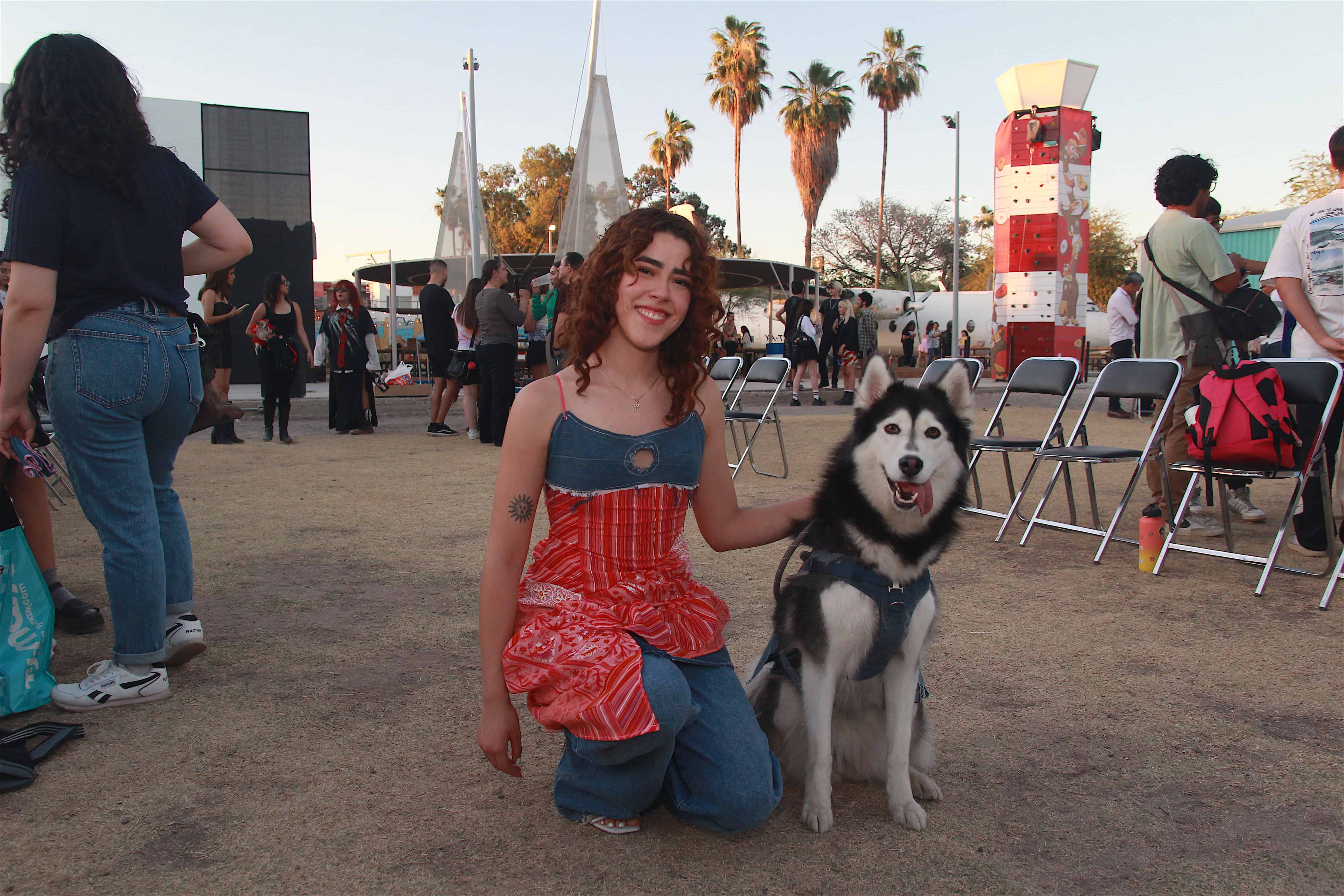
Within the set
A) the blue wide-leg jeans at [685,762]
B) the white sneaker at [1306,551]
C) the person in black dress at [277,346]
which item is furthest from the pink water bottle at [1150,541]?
the person in black dress at [277,346]

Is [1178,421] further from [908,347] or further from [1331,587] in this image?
[908,347]

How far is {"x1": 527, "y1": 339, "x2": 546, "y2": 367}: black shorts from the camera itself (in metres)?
10.0

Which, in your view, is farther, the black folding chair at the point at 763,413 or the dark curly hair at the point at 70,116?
the black folding chair at the point at 763,413

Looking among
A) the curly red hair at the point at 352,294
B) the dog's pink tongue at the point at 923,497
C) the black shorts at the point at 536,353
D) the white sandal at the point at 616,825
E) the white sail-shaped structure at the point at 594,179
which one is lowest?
the white sandal at the point at 616,825

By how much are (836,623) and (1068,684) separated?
4.84 feet

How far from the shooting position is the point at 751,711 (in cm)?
214

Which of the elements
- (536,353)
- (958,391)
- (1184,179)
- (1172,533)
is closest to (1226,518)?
(1172,533)

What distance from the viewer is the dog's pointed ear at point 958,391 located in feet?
7.76

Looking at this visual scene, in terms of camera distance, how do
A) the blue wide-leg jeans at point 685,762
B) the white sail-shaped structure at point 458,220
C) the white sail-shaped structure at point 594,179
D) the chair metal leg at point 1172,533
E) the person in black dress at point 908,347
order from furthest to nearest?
the person in black dress at point 908,347 → the white sail-shaped structure at point 458,220 → the white sail-shaped structure at point 594,179 → the chair metal leg at point 1172,533 → the blue wide-leg jeans at point 685,762

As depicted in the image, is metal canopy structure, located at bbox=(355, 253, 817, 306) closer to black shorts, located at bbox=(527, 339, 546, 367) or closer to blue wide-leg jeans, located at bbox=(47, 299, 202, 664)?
black shorts, located at bbox=(527, 339, 546, 367)

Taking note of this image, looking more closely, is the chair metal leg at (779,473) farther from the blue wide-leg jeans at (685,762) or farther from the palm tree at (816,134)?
the palm tree at (816,134)

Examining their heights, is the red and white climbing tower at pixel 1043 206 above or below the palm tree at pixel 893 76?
below

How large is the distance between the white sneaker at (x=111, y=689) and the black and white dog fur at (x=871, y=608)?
1.99 meters

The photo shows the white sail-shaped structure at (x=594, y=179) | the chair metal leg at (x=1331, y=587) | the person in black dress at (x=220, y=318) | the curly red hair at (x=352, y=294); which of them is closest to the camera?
the chair metal leg at (x=1331, y=587)
